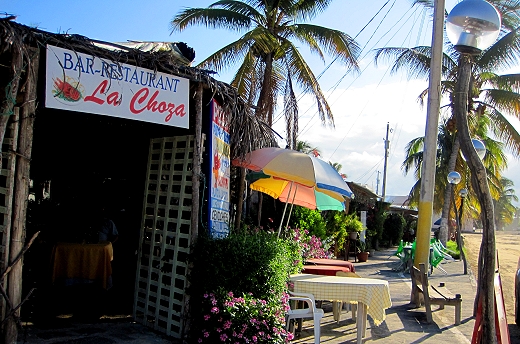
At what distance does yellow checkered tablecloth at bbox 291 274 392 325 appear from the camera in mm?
6742

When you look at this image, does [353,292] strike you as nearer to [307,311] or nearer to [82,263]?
[307,311]

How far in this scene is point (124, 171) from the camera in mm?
10727

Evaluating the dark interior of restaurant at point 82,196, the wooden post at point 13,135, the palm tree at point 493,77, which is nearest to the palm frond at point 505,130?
the palm tree at point 493,77

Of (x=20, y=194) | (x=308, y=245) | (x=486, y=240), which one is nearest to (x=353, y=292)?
(x=486, y=240)

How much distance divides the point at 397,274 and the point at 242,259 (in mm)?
11376

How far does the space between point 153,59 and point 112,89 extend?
2.01 ft

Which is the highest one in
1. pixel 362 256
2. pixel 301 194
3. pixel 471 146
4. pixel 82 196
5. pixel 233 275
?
pixel 471 146

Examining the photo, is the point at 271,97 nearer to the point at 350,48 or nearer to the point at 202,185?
the point at 350,48

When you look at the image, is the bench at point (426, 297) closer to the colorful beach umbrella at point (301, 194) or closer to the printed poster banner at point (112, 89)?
the colorful beach umbrella at point (301, 194)

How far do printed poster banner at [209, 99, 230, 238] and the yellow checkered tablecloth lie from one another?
1.33 m

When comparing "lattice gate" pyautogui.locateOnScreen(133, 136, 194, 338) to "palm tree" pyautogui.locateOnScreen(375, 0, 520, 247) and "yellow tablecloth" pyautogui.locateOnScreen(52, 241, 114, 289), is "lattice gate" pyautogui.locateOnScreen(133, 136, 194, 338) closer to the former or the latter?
"yellow tablecloth" pyautogui.locateOnScreen(52, 241, 114, 289)

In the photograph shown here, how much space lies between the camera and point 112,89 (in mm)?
5746

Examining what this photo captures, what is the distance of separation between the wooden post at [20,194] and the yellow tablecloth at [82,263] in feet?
10.8

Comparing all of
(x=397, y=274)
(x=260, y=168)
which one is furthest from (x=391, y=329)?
(x=397, y=274)
